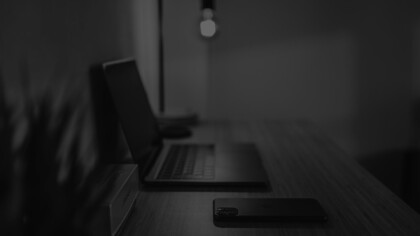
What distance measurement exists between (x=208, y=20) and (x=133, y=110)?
19.7 inches

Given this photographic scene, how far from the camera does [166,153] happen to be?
5.24ft

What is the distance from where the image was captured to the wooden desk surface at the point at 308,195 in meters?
1.00

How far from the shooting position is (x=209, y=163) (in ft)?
4.85

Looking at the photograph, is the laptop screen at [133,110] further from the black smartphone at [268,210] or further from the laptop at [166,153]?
the black smartphone at [268,210]

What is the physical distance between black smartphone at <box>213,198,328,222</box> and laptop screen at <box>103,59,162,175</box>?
0.32 meters

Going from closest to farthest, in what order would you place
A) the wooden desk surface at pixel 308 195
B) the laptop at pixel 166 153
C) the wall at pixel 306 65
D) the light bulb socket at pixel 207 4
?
A: 1. the wooden desk surface at pixel 308 195
2. the laptop at pixel 166 153
3. the light bulb socket at pixel 207 4
4. the wall at pixel 306 65

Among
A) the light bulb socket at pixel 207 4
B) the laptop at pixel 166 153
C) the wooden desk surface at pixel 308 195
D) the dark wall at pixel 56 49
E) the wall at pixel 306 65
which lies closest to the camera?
the dark wall at pixel 56 49

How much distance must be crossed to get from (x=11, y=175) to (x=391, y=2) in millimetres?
2481

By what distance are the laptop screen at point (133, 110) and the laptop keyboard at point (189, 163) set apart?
55 millimetres

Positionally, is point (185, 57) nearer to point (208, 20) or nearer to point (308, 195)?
Answer: point (208, 20)

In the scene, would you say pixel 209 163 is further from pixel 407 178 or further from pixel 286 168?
pixel 407 178

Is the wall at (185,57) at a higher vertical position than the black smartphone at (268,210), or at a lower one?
higher

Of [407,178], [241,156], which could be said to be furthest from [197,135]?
[407,178]

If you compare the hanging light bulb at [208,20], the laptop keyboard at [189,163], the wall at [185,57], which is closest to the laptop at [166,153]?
the laptop keyboard at [189,163]
